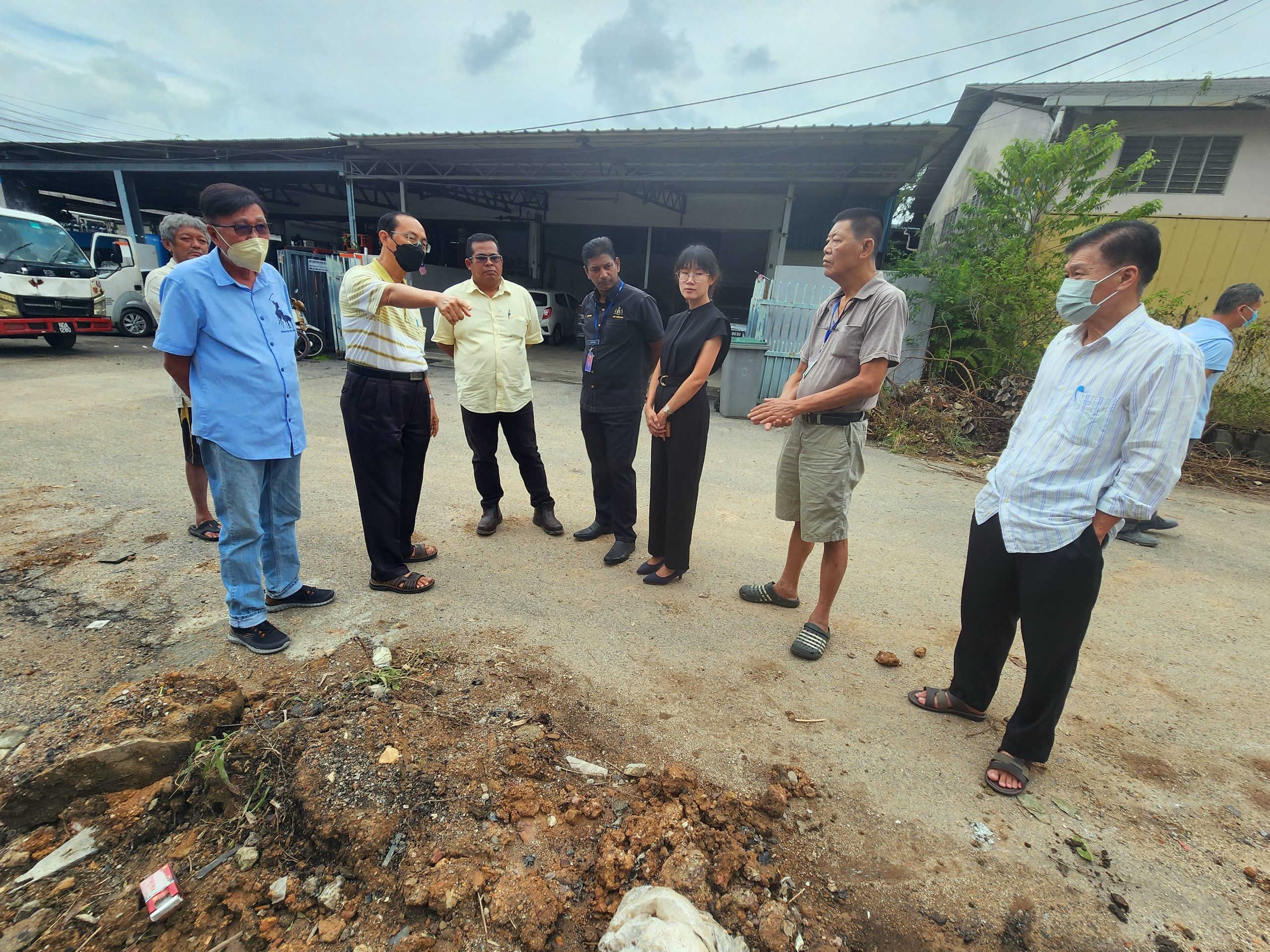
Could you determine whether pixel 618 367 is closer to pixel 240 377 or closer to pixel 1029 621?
pixel 240 377

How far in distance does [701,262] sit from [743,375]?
5290mm

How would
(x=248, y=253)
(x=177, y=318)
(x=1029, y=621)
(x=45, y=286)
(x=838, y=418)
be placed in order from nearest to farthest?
(x=1029, y=621) < (x=177, y=318) < (x=248, y=253) < (x=838, y=418) < (x=45, y=286)

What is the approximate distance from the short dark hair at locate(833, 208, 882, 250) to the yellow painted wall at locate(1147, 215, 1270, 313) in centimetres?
928

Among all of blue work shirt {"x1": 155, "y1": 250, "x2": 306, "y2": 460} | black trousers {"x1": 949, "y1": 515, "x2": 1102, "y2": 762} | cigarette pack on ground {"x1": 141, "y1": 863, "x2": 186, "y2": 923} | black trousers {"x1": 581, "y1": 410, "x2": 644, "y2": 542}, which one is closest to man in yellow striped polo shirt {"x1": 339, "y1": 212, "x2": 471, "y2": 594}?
blue work shirt {"x1": 155, "y1": 250, "x2": 306, "y2": 460}

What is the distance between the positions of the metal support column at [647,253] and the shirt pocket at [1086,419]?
18664 millimetres

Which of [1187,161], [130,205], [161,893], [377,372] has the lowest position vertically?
[161,893]

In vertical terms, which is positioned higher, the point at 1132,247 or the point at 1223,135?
the point at 1223,135

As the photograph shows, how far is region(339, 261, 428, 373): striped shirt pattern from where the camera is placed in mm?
2742

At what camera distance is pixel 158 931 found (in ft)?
4.84

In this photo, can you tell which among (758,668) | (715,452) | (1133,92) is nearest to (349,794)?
(758,668)

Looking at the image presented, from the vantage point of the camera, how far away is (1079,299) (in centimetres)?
193

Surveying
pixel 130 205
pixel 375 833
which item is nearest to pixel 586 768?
pixel 375 833

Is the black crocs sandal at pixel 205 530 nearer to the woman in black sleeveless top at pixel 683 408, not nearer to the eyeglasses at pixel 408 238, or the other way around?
the eyeglasses at pixel 408 238

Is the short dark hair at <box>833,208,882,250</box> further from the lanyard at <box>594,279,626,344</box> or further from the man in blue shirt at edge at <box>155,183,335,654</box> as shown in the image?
the man in blue shirt at edge at <box>155,183,335,654</box>
